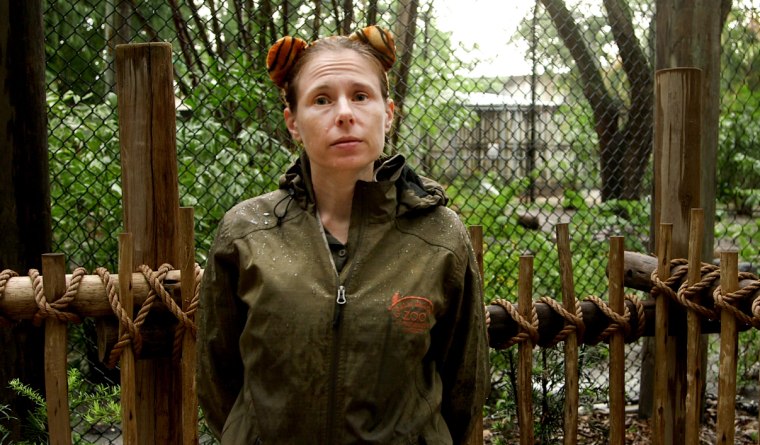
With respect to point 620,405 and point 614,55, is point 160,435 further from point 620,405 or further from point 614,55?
point 614,55

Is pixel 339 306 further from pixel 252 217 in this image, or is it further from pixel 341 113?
pixel 341 113

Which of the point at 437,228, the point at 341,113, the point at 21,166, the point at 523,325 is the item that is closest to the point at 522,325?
the point at 523,325

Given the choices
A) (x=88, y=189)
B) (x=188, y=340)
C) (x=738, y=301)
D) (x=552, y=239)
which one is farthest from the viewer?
(x=552, y=239)

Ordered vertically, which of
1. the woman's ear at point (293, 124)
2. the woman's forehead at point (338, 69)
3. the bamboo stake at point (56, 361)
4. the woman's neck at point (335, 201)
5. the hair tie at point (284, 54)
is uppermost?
the hair tie at point (284, 54)

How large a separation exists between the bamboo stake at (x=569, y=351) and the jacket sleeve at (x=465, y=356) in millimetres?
904

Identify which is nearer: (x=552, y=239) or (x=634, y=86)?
(x=634, y=86)

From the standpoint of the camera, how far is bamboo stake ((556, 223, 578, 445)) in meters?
2.95

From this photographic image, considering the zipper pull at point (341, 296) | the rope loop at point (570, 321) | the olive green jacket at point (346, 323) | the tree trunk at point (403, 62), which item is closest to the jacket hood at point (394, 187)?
the olive green jacket at point (346, 323)

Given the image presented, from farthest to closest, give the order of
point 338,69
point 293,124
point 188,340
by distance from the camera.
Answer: point 188,340, point 293,124, point 338,69

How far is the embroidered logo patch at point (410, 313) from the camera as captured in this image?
6.17 ft

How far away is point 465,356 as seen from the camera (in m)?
2.07

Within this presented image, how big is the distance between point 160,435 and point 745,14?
507cm

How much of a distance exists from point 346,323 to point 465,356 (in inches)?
15.1

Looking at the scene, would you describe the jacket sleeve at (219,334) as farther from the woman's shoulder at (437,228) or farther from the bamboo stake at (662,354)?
the bamboo stake at (662,354)
